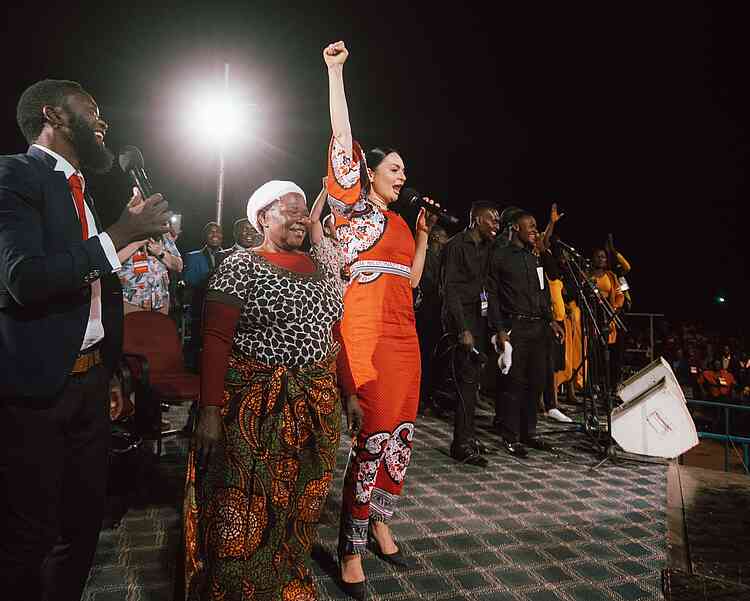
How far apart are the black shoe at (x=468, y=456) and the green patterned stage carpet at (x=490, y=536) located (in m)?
0.08

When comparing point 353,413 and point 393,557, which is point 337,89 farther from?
point 393,557

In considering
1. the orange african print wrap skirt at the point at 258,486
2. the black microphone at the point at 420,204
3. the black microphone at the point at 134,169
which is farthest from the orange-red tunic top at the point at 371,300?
the black microphone at the point at 134,169

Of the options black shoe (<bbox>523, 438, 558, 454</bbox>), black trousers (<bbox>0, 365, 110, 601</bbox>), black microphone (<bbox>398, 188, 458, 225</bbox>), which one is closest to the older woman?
black trousers (<bbox>0, 365, 110, 601</bbox>)

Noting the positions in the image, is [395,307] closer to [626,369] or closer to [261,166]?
[626,369]

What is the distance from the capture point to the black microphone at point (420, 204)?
3.32 meters

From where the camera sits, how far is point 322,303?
2387 millimetres

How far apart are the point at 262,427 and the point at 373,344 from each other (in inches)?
36.3

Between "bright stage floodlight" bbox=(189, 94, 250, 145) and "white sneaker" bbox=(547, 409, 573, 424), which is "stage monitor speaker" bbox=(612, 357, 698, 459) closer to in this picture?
"white sneaker" bbox=(547, 409, 573, 424)

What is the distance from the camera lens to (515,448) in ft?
18.3

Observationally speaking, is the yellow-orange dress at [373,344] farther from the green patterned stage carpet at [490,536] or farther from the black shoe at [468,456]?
the black shoe at [468,456]

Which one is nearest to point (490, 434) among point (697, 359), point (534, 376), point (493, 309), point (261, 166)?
point (534, 376)

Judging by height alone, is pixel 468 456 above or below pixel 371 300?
below

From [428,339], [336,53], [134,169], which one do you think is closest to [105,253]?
[134,169]

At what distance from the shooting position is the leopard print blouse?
2242 mm
